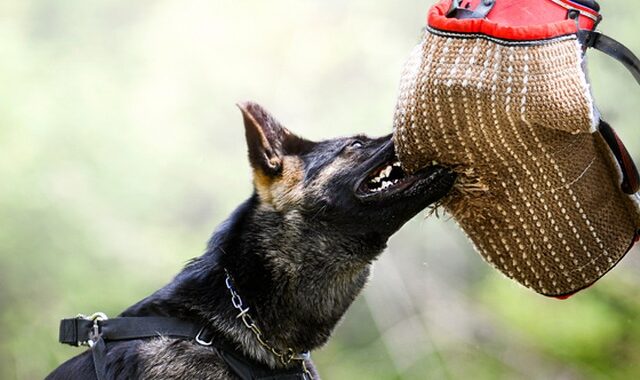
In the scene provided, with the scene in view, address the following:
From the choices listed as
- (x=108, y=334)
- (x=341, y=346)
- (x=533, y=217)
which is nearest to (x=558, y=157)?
(x=533, y=217)

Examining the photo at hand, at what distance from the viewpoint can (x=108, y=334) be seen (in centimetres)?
324

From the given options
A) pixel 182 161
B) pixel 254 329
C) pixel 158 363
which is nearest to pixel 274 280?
pixel 254 329

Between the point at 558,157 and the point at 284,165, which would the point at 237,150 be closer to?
the point at 284,165

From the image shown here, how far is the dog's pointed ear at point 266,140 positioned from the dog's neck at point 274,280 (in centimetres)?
17

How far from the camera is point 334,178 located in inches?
134

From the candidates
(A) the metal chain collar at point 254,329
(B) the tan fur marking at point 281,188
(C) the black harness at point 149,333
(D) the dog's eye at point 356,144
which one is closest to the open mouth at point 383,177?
(D) the dog's eye at point 356,144

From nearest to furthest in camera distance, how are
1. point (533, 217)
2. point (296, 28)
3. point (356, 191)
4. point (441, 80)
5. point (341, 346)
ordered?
point (441, 80)
point (533, 217)
point (356, 191)
point (341, 346)
point (296, 28)

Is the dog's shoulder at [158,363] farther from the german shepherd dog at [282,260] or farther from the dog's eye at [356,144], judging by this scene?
the dog's eye at [356,144]

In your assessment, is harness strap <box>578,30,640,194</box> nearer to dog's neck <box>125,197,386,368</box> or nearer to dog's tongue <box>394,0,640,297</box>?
dog's tongue <box>394,0,640,297</box>

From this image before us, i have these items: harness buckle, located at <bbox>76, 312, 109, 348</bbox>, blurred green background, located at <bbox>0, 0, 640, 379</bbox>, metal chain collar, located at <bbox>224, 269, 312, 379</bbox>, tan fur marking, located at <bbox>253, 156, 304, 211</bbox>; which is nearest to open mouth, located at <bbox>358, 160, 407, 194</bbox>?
tan fur marking, located at <bbox>253, 156, 304, 211</bbox>

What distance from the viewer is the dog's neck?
328 centimetres

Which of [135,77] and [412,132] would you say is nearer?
[412,132]

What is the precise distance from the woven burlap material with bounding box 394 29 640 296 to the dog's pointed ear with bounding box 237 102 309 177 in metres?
0.53

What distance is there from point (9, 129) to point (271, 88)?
1.81 m
